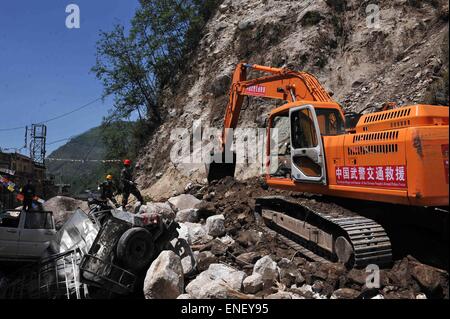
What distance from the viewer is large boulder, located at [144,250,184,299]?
210 inches

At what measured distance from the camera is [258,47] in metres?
18.7

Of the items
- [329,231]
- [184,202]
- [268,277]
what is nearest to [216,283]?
[268,277]

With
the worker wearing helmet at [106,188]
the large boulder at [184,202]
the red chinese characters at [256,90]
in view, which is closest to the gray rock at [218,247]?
the large boulder at [184,202]

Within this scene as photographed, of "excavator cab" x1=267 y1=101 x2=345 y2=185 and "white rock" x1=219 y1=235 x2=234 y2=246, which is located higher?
"excavator cab" x1=267 y1=101 x2=345 y2=185

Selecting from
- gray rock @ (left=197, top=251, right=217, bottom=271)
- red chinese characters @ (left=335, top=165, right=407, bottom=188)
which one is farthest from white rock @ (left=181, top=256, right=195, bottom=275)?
red chinese characters @ (left=335, top=165, right=407, bottom=188)

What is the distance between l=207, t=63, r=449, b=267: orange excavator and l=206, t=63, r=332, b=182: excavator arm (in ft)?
0.45

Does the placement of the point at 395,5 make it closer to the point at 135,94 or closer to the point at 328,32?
the point at 328,32

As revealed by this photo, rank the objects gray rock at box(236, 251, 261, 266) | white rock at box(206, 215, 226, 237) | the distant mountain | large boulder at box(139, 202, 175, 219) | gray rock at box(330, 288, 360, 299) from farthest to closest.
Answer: the distant mountain < large boulder at box(139, 202, 175, 219) < white rock at box(206, 215, 226, 237) < gray rock at box(236, 251, 261, 266) < gray rock at box(330, 288, 360, 299)

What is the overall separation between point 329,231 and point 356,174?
40.5 inches

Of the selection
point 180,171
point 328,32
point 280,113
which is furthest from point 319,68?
point 280,113

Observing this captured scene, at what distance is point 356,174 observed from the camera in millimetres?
5617

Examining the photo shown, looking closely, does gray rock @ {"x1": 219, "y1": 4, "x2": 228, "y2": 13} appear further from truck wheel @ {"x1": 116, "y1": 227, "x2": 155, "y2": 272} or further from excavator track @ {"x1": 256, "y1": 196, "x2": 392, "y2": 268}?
truck wheel @ {"x1": 116, "y1": 227, "x2": 155, "y2": 272}

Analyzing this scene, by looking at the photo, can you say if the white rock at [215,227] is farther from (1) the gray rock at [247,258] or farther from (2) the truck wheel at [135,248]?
(2) the truck wheel at [135,248]
